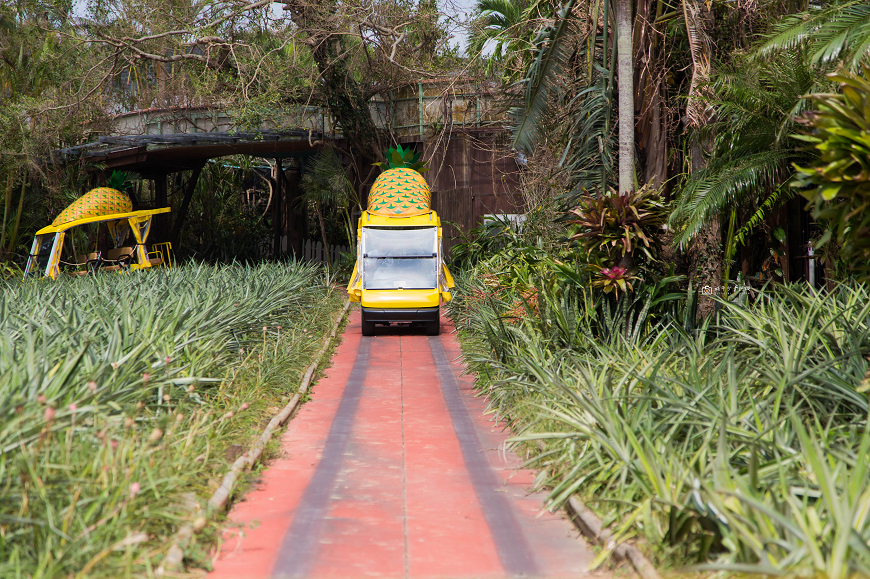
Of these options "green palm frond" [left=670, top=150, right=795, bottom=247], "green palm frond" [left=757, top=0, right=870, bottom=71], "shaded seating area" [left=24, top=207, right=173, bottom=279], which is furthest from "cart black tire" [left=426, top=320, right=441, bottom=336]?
"green palm frond" [left=757, top=0, right=870, bottom=71]

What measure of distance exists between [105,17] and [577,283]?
1814 centimetres

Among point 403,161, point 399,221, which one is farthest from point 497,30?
point 399,221

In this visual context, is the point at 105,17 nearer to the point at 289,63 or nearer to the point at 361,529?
the point at 289,63

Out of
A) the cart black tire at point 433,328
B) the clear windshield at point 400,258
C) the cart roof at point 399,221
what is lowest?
the cart black tire at point 433,328

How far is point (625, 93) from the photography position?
8594mm

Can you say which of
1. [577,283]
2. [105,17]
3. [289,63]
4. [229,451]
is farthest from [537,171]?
[105,17]

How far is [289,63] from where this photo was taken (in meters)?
19.9

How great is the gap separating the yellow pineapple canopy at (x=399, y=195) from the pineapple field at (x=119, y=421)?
6.11 metres

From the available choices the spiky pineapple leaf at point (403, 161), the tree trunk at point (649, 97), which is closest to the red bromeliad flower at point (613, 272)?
the tree trunk at point (649, 97)

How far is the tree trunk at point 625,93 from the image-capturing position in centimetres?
859

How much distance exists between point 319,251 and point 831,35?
20.0m

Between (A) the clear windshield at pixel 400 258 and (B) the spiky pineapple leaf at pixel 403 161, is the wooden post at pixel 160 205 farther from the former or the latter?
(A) the clear windshield at pixel 400 258

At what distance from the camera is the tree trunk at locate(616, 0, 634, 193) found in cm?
859

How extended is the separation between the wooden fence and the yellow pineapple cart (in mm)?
5974
